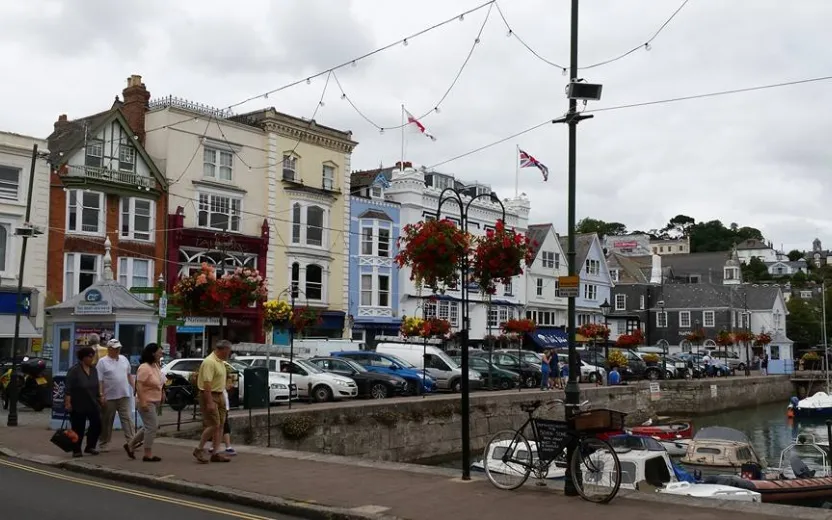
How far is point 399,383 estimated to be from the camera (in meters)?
29.2

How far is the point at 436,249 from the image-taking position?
42.1 feet

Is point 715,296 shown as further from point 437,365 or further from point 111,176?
point 111,176

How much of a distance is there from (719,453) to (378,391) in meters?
11.3

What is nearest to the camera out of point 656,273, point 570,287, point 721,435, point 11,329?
point 570,287

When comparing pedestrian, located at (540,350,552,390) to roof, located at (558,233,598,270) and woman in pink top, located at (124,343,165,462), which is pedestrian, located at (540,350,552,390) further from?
roof, located at (558,233,598,270)

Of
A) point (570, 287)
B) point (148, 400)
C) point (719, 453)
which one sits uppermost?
point (570, 287)

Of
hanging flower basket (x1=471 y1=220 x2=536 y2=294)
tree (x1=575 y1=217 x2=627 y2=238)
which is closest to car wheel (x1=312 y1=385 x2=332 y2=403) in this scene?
hanging flower basket (x1=471 y1=220 x2=536 y2=294)

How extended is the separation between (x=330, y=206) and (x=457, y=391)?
60.3ft

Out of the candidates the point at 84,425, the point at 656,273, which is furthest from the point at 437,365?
the point at 656,273

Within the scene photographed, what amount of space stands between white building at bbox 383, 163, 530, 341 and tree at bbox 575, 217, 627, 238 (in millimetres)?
68316

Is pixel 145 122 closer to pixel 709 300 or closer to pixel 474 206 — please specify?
pixel 474 206

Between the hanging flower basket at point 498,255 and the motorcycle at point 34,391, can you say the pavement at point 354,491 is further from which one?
the motorcycle at point 34,391

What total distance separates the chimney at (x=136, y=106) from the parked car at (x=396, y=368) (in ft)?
57.8

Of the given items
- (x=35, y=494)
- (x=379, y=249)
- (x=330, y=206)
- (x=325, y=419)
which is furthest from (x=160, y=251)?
(x=35, y=494)
